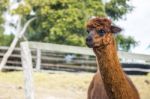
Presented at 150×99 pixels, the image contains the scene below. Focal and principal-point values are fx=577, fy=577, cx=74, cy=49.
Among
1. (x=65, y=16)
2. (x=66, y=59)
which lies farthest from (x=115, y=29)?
(x=65, y=16)

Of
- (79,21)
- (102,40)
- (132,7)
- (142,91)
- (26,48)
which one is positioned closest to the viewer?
(102,40)

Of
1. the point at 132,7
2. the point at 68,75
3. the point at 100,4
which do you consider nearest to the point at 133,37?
the point at 132,7

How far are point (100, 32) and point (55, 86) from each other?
31.2 ft

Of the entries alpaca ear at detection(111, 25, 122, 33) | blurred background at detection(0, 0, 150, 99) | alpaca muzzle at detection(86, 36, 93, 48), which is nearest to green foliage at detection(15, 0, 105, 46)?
blurred background at detection(0, 0, 150, 99)

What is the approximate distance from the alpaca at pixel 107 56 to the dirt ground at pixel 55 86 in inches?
265

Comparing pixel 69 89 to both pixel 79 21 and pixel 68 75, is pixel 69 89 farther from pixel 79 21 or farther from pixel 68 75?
pixel 79 21

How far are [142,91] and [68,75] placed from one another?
2.99 metres

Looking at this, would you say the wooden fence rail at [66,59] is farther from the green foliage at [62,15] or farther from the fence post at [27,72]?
the green foliage at [62,15]

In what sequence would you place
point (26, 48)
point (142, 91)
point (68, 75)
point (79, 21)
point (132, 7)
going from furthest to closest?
1. point (132, 7)
2. point (79, 21)
3. point (68, 75)
4. point (142, 91)
5. point (26, 48)

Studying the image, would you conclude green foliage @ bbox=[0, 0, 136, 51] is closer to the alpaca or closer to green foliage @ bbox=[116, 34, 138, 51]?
green foliage @ bbox=[116, 34, 138, 51]

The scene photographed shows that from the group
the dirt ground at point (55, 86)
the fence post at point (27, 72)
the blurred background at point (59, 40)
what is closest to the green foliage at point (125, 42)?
the blurred background at point (59, 40)

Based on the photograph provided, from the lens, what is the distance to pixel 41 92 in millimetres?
14258

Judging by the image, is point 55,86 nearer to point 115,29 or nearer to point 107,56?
point 115,29

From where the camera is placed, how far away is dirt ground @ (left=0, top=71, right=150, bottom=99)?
14.2 m
